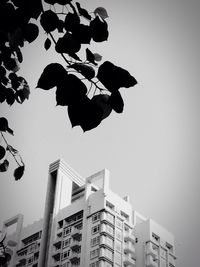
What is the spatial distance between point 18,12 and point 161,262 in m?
71.6

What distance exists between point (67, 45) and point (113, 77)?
1.75 ft

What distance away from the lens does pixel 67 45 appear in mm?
3490

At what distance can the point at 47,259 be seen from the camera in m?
72.0

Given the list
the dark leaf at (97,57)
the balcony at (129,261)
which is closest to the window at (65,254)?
the balcony at (129,261)

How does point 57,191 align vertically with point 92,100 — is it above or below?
above

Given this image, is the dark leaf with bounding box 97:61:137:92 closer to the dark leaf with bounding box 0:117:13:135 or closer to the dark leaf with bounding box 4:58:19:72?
the dark leaf with bounding box 4:58:19:72

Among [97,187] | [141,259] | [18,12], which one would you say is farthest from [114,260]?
[18,12]

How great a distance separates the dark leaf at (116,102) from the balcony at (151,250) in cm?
6962

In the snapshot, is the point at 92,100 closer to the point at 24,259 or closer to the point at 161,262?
the point at 161,262

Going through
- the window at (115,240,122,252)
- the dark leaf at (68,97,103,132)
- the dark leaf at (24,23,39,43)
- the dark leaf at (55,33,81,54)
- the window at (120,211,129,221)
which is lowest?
the dark leaf at (68,97,103,132)

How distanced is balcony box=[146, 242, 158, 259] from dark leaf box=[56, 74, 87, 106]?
6963 cm

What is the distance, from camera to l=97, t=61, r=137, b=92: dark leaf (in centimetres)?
312

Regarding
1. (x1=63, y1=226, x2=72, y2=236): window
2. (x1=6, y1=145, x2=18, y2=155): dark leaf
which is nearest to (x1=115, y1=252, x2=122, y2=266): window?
(x1=63, y1=226, x2=72, y2=236): window

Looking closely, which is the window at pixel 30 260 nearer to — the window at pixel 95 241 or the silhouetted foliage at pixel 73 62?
the window at pixel 95 241
